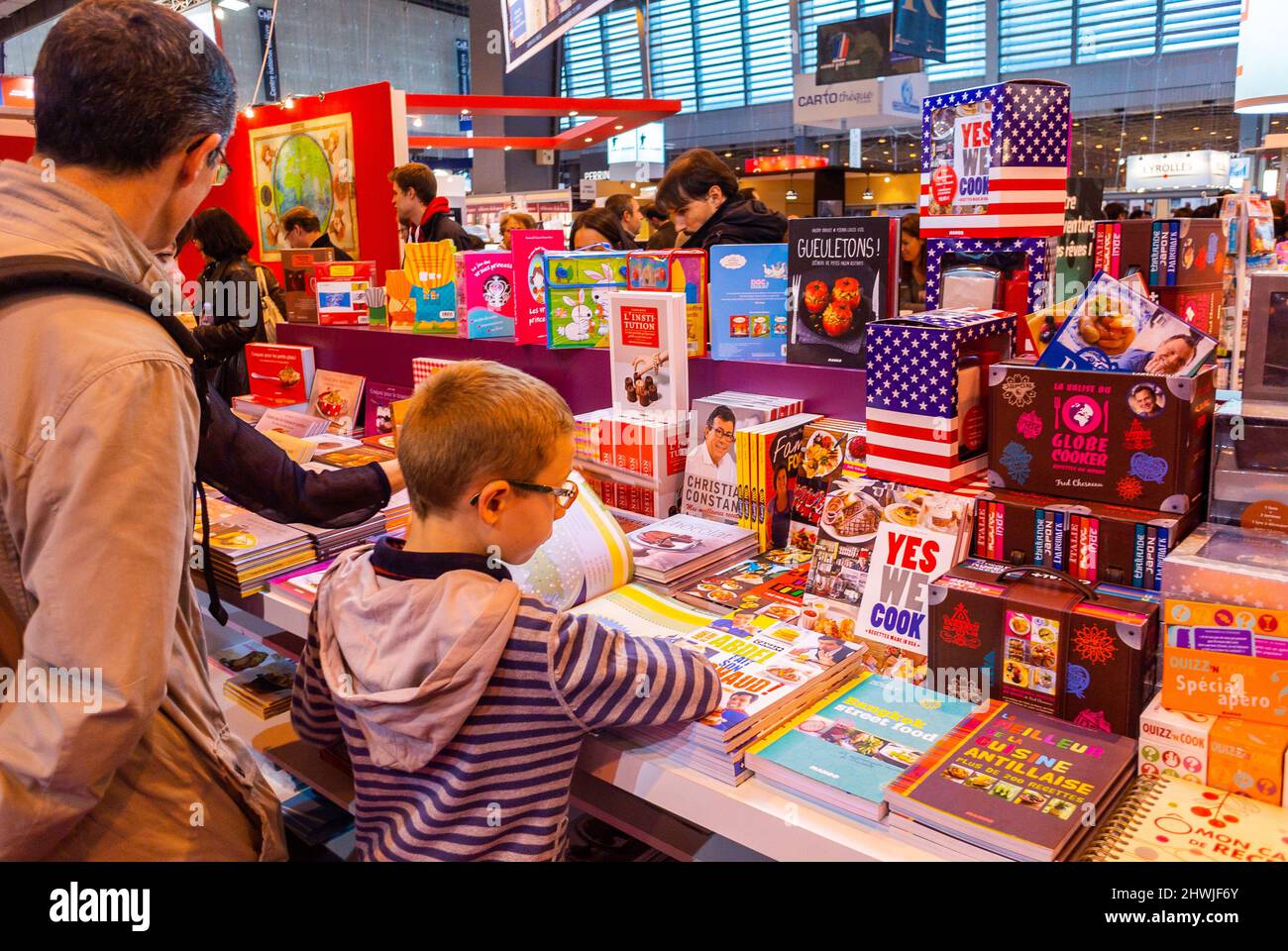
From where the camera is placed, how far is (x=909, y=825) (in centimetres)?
154

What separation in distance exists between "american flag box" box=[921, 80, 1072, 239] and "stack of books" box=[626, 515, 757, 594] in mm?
947

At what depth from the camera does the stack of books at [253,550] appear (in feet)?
8.57

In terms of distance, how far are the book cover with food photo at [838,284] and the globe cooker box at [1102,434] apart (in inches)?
22.2

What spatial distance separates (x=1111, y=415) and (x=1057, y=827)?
85cm

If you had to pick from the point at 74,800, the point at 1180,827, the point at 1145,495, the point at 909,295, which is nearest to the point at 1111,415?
the point at 1145,495

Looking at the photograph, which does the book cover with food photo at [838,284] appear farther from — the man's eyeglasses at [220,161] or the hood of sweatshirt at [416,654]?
the man's eyeglasses at [220,161]

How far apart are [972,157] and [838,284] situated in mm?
465

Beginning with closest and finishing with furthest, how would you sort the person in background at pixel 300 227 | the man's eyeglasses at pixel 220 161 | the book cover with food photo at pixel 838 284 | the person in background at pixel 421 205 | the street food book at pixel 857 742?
the man's eyeglasses at pixel 220 161, the street food book at pixel 857 742, the book cover with food photo at pixel 838 284, the person in background at pixel 421 205, the person in background at pixel 300 227

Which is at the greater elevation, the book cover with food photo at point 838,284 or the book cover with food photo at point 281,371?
the book cover with food photo at point 838,284

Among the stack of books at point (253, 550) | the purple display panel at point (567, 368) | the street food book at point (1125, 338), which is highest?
the street food book at point (1125, 338)

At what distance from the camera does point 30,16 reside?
1878cm

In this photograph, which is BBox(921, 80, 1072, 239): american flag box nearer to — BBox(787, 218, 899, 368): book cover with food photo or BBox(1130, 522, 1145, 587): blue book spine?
BBox(787, 218, 899, 368): book cover with food photo

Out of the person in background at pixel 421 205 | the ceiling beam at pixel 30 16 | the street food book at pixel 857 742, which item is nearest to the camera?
the street food book at pixel 857 742

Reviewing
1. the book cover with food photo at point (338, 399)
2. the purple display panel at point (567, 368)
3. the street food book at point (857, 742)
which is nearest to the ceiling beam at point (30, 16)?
the purple display panel at point (567, 368)
